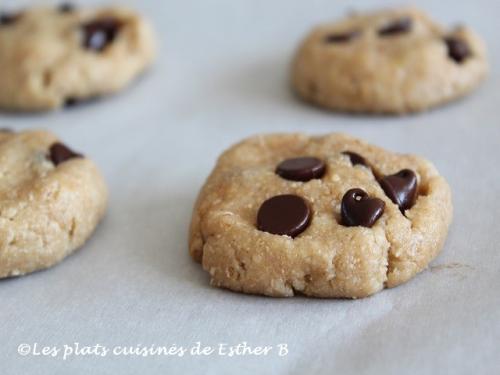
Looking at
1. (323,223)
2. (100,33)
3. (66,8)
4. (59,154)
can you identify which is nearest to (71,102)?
(100,33)

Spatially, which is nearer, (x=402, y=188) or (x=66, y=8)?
(x=402, y=188)

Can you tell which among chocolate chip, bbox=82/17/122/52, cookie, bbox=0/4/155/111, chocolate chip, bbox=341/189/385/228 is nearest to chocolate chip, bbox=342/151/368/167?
chocolate chip, bbox=341/189/385/228

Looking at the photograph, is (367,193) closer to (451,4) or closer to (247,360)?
(247,360)

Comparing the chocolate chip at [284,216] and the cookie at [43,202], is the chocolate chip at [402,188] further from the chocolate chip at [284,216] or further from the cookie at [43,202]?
the cookie at [43,202]

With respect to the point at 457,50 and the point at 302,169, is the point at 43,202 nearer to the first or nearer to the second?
the point at 302,169

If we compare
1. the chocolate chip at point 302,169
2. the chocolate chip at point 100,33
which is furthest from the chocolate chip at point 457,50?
the chocolate chip at point 100,33
